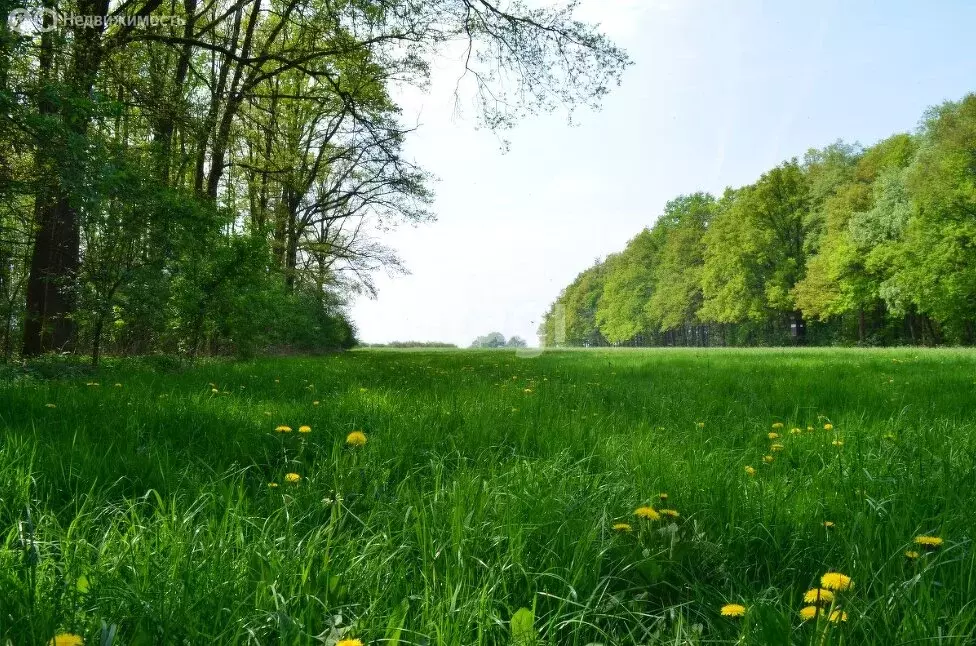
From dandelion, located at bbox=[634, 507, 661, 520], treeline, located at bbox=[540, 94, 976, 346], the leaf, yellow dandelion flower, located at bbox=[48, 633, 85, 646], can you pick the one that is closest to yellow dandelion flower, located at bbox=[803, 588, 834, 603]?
dandelion, located at bbox=[634, 507, 661, 520]

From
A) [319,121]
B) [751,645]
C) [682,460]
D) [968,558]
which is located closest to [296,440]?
[682,460]

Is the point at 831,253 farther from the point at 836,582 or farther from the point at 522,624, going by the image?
the point at 522,624

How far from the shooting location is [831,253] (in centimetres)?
3123

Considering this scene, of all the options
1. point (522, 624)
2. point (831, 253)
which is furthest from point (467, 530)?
point (831, 253)

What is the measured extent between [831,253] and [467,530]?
36147 mm

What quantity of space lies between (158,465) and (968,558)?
9.37ft

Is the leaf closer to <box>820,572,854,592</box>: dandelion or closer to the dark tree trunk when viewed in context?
<box>820,572,854,592</box>: dandelion

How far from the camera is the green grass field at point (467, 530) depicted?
118 centimetres

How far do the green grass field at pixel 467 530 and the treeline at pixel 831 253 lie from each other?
2903 centimetres

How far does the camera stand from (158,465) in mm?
2268

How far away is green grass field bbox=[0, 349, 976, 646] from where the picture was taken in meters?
1.18

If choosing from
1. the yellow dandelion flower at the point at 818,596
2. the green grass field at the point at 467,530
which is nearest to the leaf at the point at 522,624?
the green grass field at the point at 467,530

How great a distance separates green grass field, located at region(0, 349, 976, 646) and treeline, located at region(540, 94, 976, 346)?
29.0 meters

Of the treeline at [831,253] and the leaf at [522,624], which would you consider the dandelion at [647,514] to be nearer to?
the leaf at [522,624]
